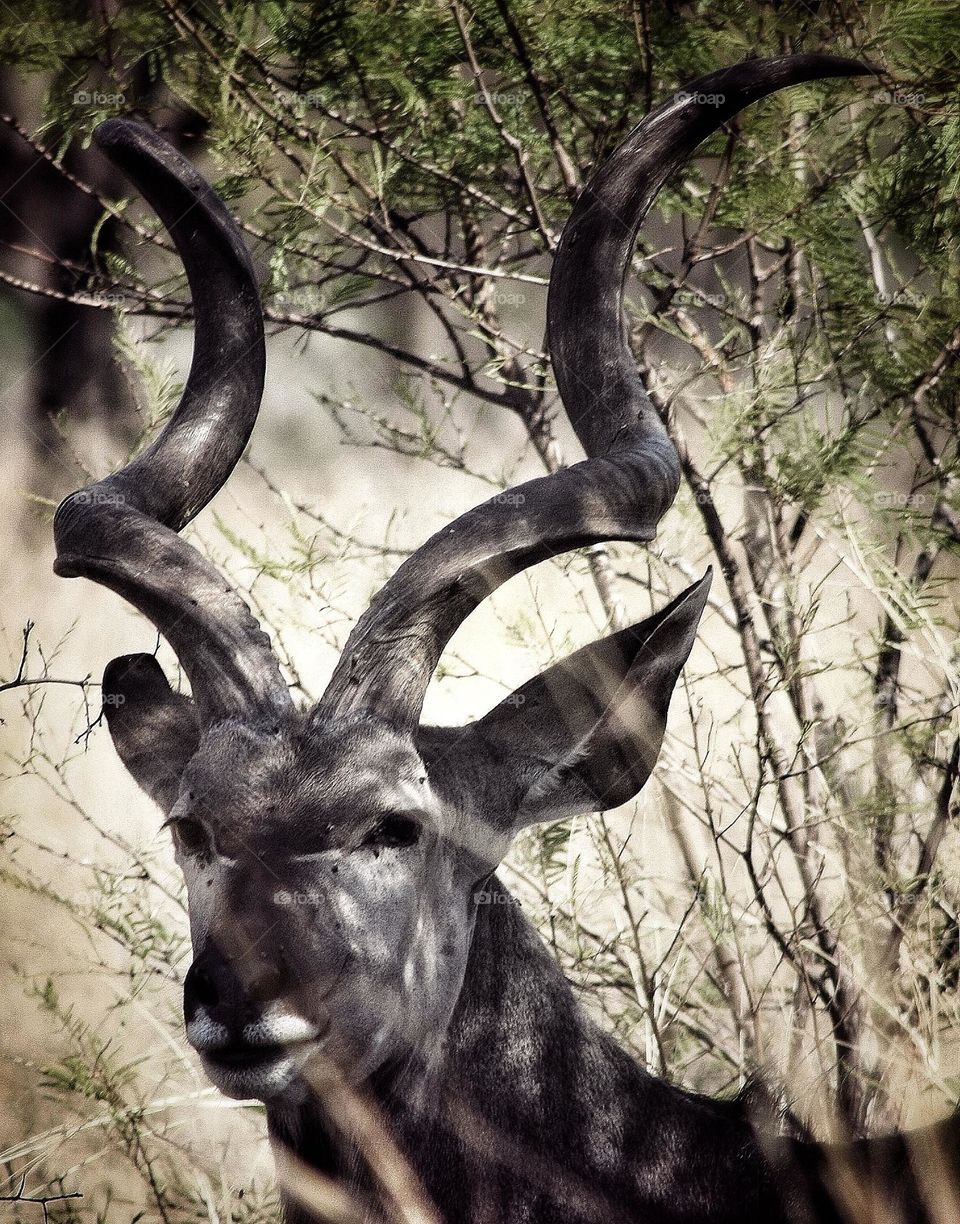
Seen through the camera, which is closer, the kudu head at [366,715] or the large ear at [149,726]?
the kudu head at [366,715]

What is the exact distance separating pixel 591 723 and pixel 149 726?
107 cm

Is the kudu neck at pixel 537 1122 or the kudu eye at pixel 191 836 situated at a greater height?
the kudu eye at pixel 191 836

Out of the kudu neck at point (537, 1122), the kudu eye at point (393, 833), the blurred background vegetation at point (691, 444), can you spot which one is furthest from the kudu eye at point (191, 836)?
the blurred background vegetation at point (691, 444)

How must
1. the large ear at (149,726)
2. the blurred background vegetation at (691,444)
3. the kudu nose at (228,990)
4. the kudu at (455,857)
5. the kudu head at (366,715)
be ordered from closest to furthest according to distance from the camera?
the kudu nose at (228,990), the kudu head at (366,715), the kudu at (455,857), the large ear at (149,726), the blurred background vegetation at (691,444)

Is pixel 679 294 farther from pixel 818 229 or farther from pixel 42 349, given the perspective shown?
pixel 42 349

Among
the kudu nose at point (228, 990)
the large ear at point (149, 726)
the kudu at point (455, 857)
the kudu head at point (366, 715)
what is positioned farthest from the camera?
Answer: the large ear at point (149, 726)

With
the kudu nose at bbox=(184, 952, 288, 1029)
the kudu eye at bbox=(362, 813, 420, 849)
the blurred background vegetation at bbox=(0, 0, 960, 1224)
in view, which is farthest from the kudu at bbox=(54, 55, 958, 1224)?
the blurred background vegetation at bbox=(0, 0, 960, 1224)

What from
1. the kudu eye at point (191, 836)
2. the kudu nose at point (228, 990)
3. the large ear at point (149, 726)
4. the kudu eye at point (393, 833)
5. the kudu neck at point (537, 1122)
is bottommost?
the kudu neck at point (537, 1122)

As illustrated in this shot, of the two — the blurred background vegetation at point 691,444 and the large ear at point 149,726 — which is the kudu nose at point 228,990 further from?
the blurred background vegetation at point 691,444

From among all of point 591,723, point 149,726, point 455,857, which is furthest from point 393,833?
point 149,726

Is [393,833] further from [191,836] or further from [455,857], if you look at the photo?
[191,836]

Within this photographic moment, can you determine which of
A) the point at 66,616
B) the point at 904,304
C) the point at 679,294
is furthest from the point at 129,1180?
the point at 904,304

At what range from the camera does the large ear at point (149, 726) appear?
3.28 metres

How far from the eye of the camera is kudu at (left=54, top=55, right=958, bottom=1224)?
2.71 meters
